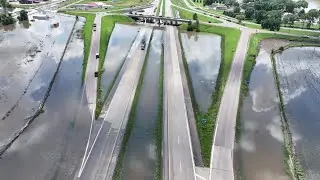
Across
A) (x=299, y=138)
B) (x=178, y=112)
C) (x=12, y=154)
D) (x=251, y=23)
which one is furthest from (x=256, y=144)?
(x=251, y=23)

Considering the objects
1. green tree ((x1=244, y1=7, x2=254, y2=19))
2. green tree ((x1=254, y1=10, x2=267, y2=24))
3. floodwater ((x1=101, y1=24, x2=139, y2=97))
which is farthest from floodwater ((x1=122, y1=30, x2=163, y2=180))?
green tree ((x1=244, y1=7, x2=254, y2=19))

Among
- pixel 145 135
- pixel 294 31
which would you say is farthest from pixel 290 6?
pixel 145 135

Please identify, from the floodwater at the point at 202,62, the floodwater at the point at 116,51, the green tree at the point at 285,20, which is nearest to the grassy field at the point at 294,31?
the green tree at the point at 285,20

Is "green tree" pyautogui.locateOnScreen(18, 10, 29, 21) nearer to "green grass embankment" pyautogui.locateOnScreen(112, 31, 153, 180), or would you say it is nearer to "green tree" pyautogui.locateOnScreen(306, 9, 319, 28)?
"green grass embankment" pyautogui.locateOnScreen(112, 31, 153, 180)

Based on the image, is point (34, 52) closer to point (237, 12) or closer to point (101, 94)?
point (101, 94)

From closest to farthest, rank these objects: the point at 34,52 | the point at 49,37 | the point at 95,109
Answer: the point at 95,109
the point at 34,52
the point at 49,37

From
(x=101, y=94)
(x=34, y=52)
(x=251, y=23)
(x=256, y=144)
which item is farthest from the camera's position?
(x=251, y=23)

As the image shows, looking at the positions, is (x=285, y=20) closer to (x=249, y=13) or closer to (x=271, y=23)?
(x=271, y=23)
